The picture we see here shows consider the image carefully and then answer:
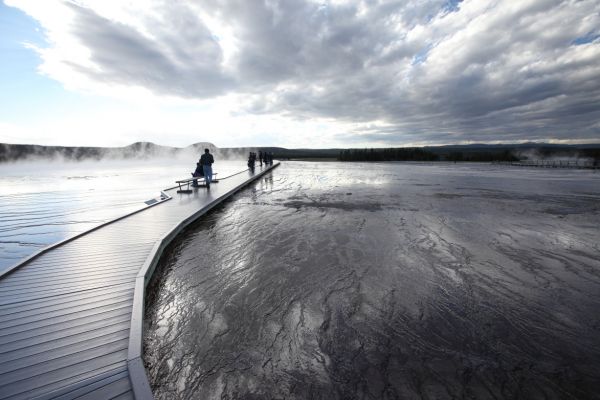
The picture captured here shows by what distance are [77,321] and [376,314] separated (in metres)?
3.85

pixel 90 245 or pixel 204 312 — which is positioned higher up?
pixel 90 245

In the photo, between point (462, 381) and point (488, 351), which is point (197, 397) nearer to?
point (462, 381)

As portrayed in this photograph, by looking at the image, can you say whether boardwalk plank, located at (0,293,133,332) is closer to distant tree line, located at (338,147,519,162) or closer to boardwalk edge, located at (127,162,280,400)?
boardwalk edge, located at (127,162,280,400)

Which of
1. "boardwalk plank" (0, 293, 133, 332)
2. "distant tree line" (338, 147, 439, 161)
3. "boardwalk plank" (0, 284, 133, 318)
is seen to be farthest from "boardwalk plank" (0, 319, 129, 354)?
"distant tree line" (338, 147, 439, 161)

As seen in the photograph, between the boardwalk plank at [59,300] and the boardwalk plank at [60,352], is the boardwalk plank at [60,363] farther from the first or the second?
the boardwalk plank at [59,300]

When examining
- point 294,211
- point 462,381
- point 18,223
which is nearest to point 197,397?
point 462,381

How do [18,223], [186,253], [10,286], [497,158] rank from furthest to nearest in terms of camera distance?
[497,158] → [18,223] → [186,253] → [10,286]

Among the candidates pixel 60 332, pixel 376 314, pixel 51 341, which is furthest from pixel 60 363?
pixel 376 314

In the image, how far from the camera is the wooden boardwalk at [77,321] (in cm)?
222

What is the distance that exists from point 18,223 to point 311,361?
1063cm

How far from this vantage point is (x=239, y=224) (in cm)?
866

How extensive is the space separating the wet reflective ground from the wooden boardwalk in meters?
0.54

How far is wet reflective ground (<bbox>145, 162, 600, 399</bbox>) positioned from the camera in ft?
9.25

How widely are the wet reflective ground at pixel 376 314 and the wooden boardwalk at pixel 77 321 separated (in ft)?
1.79
